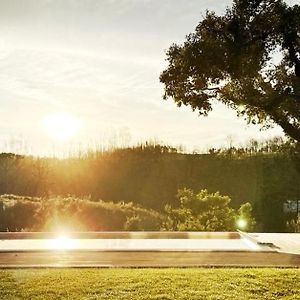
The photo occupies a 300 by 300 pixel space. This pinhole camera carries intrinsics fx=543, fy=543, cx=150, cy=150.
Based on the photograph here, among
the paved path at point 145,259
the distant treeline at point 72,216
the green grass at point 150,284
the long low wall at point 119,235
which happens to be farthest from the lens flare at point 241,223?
the green grass at point 150,284

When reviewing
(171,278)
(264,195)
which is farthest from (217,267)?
(264,195)

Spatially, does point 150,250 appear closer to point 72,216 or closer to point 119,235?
point 119,235

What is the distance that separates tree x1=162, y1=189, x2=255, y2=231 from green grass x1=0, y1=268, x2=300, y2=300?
1628 centimetres

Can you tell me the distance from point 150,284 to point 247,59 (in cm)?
551

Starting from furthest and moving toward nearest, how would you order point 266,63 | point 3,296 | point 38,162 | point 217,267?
1. point 38,162
2. point 217,267
3. point 266,63
4. point 3,296

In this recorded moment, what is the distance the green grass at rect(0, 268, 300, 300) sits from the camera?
10828 millimetres

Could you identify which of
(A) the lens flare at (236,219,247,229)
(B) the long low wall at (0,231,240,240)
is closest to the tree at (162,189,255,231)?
(A) the lens flare at (236,219,247,229)

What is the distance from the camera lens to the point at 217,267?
1395cm

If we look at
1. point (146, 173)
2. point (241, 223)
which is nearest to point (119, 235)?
point (241, 223)

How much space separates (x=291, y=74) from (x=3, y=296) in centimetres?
824

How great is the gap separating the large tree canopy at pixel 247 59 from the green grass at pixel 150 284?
3641 millimetres

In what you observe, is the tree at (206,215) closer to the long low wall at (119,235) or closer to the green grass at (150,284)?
the long low wall at (119,235)

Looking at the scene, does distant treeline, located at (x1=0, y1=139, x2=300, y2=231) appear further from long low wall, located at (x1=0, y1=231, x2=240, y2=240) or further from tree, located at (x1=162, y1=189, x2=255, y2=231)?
long low wall, located at (x1=0, y1=231, x2=240, y2=240)

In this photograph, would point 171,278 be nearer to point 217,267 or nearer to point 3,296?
point 217,267
